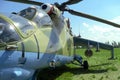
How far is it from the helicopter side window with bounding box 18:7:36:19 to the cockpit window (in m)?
2.06

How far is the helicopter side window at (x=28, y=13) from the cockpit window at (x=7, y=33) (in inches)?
81.2

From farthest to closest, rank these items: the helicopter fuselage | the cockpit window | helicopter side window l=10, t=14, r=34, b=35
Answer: helicopter side window l=10, t=14, r=34, b=35 → the cockpit window → the helicopter fuselage

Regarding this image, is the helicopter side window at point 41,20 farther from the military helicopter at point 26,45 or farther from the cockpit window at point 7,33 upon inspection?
the cockpit window at point 7,33

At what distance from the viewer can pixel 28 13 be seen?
9.56 metres

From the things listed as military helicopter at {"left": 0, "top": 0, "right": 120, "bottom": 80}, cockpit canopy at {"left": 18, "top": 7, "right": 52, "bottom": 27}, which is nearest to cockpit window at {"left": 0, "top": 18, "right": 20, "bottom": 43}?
military helicopter at {"left": 0, "top": 0, "right": 120, "bottom": 80}

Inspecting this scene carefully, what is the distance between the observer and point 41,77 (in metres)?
11.6

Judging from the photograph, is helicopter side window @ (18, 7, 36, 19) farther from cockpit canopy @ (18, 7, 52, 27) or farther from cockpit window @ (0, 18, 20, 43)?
cockpit window @ (0, 18, 20, 43)

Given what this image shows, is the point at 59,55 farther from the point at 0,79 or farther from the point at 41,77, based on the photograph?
the point at 0,79

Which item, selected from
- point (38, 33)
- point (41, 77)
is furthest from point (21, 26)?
point (41, 77)

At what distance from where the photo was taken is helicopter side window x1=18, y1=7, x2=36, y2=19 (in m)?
9.41

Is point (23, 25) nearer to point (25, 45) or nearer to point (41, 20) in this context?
point (25, 45)

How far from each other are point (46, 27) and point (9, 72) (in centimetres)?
320

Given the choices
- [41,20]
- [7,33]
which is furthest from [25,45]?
[41,20]

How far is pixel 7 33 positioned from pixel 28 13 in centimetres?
254
